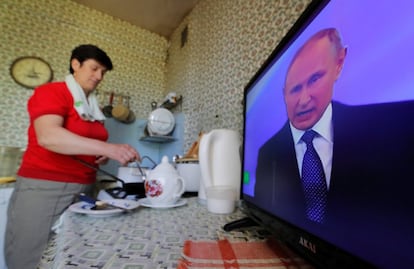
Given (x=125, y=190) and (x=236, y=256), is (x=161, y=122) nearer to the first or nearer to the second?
(x=125, y=190)

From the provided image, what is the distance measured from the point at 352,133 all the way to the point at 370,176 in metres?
0.05

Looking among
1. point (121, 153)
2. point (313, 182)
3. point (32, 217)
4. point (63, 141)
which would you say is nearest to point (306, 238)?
point (313, 182)

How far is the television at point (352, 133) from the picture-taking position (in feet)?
0.56

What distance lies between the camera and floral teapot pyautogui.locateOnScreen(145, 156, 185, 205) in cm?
66

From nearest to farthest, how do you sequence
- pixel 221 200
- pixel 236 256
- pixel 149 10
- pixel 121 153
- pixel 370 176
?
pixel 370 176 < pixel 236 256 < pixel 221 200 < pixel 121 153 < pixel 149 10

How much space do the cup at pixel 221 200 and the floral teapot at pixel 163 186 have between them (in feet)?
0.38

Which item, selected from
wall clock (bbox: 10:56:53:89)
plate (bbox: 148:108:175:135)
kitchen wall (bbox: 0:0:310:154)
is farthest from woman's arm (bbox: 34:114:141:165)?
wall clock (bbox: 10:56:53:89)

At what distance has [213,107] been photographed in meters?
1.33

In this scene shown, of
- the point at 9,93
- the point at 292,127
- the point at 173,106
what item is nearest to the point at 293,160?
the point at 292,127

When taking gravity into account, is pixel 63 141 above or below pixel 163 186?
above

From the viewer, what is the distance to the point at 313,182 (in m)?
0.28

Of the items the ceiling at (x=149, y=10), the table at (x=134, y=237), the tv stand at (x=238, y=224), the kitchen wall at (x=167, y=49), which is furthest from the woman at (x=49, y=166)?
the ceiling at (x=149, y=10)

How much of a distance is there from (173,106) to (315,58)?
1.88 metres

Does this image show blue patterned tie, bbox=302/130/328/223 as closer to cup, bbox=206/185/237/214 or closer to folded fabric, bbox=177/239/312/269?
folded fabric, bbox=177/239/312/269
